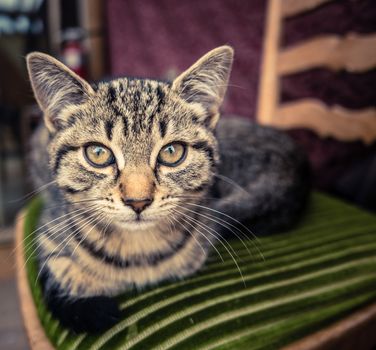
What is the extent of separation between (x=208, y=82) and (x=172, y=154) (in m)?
0.12

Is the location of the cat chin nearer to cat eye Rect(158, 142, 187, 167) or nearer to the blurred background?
cat eye Rect(158, 142, 187, 167)

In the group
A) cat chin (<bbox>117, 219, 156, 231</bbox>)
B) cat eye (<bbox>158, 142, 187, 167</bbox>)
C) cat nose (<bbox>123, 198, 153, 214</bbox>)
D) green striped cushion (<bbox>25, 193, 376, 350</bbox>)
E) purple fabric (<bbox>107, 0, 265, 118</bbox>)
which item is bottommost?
green striped cushion (<bbox>25, 193, 376, 350</bbox>)

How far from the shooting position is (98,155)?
487 millimetres

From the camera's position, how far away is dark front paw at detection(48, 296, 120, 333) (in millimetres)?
475

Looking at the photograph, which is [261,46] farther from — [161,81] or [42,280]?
[42,280]

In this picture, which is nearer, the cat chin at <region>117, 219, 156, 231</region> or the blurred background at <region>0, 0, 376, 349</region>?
the cat chin at <region>117, 219, 156, 231</region>

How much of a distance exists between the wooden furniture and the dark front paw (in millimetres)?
790

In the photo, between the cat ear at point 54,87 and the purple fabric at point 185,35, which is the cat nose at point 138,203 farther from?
the purple fabric at point 185,35

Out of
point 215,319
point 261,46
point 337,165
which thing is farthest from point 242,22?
point 215,319

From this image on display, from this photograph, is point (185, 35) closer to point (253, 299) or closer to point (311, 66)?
point (311, 66)

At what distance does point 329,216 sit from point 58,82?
0.66 meters

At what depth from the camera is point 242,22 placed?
1193 millimetres

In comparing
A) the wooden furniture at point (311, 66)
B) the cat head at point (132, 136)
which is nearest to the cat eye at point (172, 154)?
the cat head at point (132, 136)

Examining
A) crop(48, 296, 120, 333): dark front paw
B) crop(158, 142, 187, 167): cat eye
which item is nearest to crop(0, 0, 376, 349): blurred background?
crop(158, 142, 187, 167): cat eye
